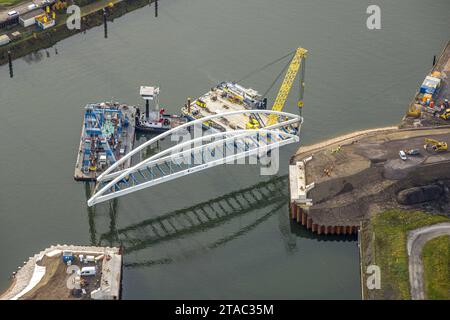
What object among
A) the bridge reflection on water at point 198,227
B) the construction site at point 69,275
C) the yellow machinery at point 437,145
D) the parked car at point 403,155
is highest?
Result: the yellow machinery at point 437,145

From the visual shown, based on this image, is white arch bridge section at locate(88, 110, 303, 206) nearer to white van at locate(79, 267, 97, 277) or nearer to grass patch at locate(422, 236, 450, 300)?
white van at locate(79, 267, 97, 277)

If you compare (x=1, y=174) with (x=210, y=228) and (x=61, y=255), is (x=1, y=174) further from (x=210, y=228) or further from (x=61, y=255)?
(x=210, y=228)

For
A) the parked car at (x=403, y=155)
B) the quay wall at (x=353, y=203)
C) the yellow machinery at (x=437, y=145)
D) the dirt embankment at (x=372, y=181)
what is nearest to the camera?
the quay wall at (x=353, y=203)

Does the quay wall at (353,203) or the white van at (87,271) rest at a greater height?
the quay wall at (353,203)

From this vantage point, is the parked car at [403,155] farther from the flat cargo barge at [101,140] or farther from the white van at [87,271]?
the white van at [87,271]

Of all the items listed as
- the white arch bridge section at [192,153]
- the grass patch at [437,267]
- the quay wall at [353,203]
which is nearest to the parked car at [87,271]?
the white arch bridge section at [192,153]

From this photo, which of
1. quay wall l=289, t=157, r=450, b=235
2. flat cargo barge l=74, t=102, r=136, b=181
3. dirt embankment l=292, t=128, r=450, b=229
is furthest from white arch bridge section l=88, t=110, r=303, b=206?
quay wall l=289, t=157, r=450, b=235

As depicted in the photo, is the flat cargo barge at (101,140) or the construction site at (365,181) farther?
the flat cargo barge at (101,140)
